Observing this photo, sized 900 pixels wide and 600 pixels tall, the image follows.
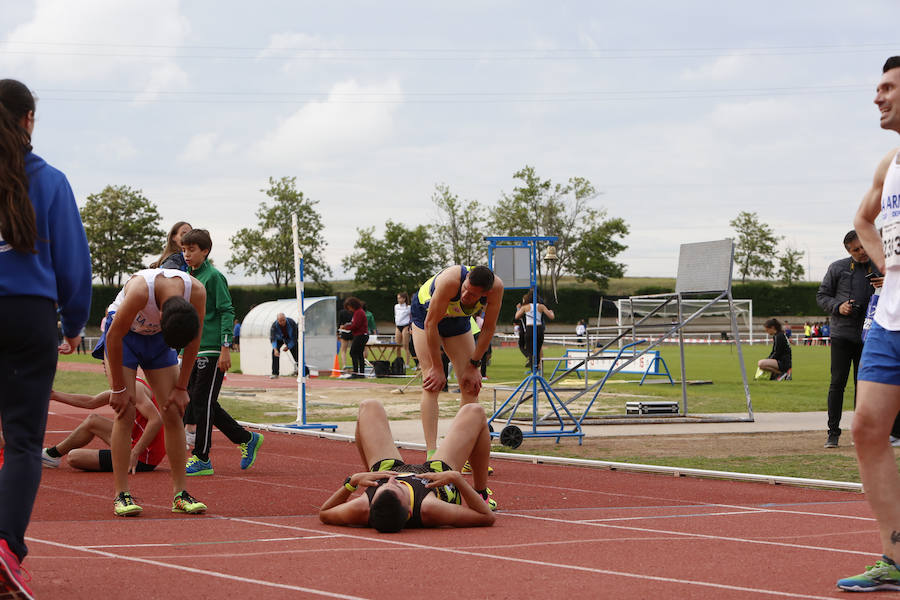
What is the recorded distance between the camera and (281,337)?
26.2 m

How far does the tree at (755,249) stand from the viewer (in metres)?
84.8

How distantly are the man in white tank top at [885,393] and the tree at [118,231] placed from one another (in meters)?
67.3

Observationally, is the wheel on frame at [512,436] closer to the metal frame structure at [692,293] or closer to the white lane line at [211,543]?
the metal frame structure at [692,293]

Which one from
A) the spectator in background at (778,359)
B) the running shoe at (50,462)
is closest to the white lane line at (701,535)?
the running shoe at (50,462)

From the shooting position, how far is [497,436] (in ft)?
35.8

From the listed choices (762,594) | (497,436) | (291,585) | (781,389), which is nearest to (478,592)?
(291,585)

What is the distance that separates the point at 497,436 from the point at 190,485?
13.1ft

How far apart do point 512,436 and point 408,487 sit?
482cm

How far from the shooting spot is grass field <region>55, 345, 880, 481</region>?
9125 millimetres

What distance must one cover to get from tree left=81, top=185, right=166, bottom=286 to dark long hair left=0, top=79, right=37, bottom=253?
218ft

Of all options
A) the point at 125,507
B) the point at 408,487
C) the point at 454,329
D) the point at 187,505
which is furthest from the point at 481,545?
the point at 454,329

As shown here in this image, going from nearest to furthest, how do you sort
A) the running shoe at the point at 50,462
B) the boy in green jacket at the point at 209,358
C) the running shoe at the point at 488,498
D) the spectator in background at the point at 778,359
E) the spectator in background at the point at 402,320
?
1. the running shoe at the point at 488,498
2. the boy in green jacket at the point at 209,358
3. the running shoe at the point at 50,462
4. the spectator in background at the point at 778,359
5. the spectator in background at the point at 402,320

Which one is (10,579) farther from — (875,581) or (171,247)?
(171,247)

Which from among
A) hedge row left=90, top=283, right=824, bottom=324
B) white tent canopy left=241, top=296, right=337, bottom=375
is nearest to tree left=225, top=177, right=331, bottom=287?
hedge row left=90, top=283, right=824, bottom=324
